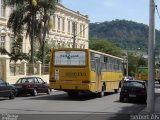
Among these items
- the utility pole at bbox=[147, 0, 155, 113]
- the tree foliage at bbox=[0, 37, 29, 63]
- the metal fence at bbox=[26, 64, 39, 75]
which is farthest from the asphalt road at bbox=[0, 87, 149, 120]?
the tree foliage at bbox=[0, 37, 29, 63]

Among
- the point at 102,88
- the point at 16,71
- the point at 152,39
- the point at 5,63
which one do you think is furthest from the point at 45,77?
the point at 152,39

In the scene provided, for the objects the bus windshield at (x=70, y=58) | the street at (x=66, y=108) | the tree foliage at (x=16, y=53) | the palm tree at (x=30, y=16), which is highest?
the palm tree at (x=30, y=16)

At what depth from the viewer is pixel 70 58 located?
28.9 m

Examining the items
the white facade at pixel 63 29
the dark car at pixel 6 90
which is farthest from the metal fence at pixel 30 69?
the dark car at pixel 6 90

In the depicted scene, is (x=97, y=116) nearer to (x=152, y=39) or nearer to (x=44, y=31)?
(x=152, y=39)

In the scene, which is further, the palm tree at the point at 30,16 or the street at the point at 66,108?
the palm tree at the point at 30,16

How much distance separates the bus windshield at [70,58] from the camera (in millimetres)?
28672

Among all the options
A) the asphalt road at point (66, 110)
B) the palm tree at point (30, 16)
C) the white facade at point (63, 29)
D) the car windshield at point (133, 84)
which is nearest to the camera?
the asphalt road at point (66, 110)

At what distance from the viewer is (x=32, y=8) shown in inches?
1873

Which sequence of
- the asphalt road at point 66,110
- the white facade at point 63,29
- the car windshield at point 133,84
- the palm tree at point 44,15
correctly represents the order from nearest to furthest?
the asphalt road at point 66,110 < the car windshield at point 133,84 < the palm tree at point 44,15 < the white facade at point 63,29

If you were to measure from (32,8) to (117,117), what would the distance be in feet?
101

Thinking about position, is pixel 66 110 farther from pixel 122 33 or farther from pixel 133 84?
pixel 122 33

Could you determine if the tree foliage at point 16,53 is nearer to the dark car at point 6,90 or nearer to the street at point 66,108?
the dark car at point 6,90

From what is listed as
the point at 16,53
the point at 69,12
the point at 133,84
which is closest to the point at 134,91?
the point at 133,84
